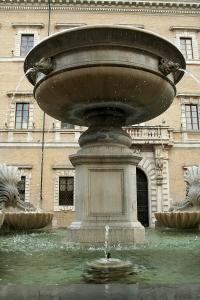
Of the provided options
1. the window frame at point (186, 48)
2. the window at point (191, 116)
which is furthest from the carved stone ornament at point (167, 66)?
the window frame at point (186, 48)

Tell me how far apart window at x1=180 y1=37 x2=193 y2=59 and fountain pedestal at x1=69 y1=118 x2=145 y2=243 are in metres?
20.4

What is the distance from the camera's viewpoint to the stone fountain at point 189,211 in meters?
7.23

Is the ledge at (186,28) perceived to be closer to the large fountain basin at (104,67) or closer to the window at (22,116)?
the window at (22,116)

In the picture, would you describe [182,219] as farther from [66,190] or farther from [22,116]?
[22,116]

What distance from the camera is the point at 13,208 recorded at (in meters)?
7.74

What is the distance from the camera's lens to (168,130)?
830 inches

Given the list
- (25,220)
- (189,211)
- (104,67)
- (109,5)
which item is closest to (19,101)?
(109,5)

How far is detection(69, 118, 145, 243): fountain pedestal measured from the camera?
5.02 meters

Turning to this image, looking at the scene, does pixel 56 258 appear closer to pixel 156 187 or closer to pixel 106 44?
pixel 106 44

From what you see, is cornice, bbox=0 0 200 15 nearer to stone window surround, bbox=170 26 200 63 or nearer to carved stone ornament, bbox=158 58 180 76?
stone window surround, bbox=170 26 200 63

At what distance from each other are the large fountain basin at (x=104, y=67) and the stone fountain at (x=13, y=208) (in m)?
2.80

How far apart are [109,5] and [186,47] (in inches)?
234

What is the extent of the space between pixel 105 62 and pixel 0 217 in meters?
2.43

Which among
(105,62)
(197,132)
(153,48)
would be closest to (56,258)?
(105,62)
